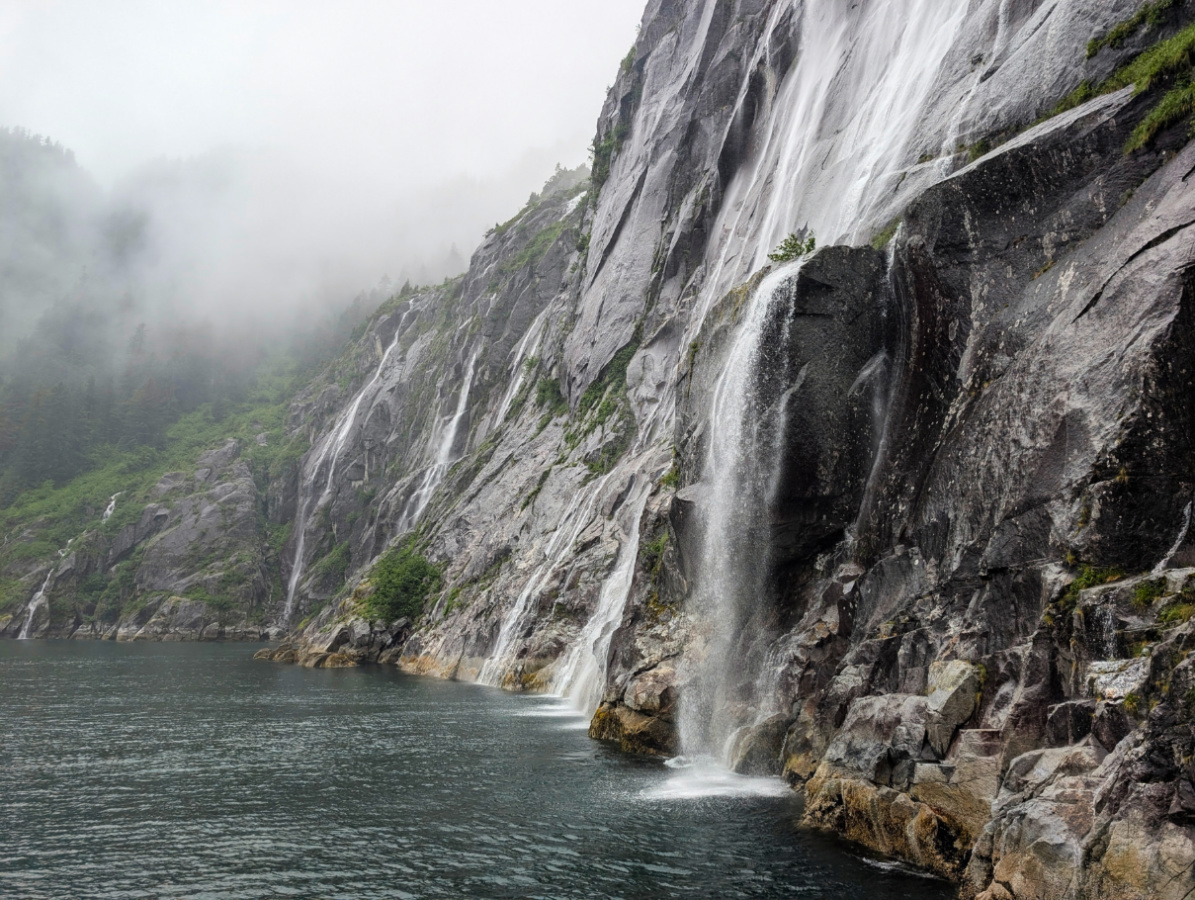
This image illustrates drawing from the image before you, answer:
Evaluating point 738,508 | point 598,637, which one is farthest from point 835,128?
point 598,637

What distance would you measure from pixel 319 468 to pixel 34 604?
124 feet

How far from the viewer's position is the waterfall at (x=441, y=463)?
85.1 meters

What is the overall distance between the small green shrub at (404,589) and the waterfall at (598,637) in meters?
26.2

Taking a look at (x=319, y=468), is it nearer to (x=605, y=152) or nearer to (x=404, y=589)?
(x=404, y=589)

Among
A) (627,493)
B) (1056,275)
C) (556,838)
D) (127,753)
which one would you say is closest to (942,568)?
(1056,275)

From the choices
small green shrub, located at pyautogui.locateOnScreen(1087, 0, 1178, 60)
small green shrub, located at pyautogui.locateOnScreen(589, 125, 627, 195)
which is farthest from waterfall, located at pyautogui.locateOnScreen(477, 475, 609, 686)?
small green shrub, located at pyautogui.locateOnScreen(589, 125, 627, 195)

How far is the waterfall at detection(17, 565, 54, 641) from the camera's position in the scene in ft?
309

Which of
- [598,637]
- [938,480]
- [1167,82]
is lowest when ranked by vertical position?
[598,637]

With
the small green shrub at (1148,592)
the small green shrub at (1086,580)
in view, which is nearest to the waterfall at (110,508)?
the small green shrub at (1086,580)

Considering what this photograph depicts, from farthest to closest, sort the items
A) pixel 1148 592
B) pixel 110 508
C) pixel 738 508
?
pixel 110 508 → pixel 738 508 → pixel 1148 592

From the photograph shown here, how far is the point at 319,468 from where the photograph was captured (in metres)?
113

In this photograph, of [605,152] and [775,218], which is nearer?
[775,218]

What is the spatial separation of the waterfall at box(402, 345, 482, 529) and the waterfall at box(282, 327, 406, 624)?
84.4 ft

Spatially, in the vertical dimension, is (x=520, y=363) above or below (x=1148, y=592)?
above
